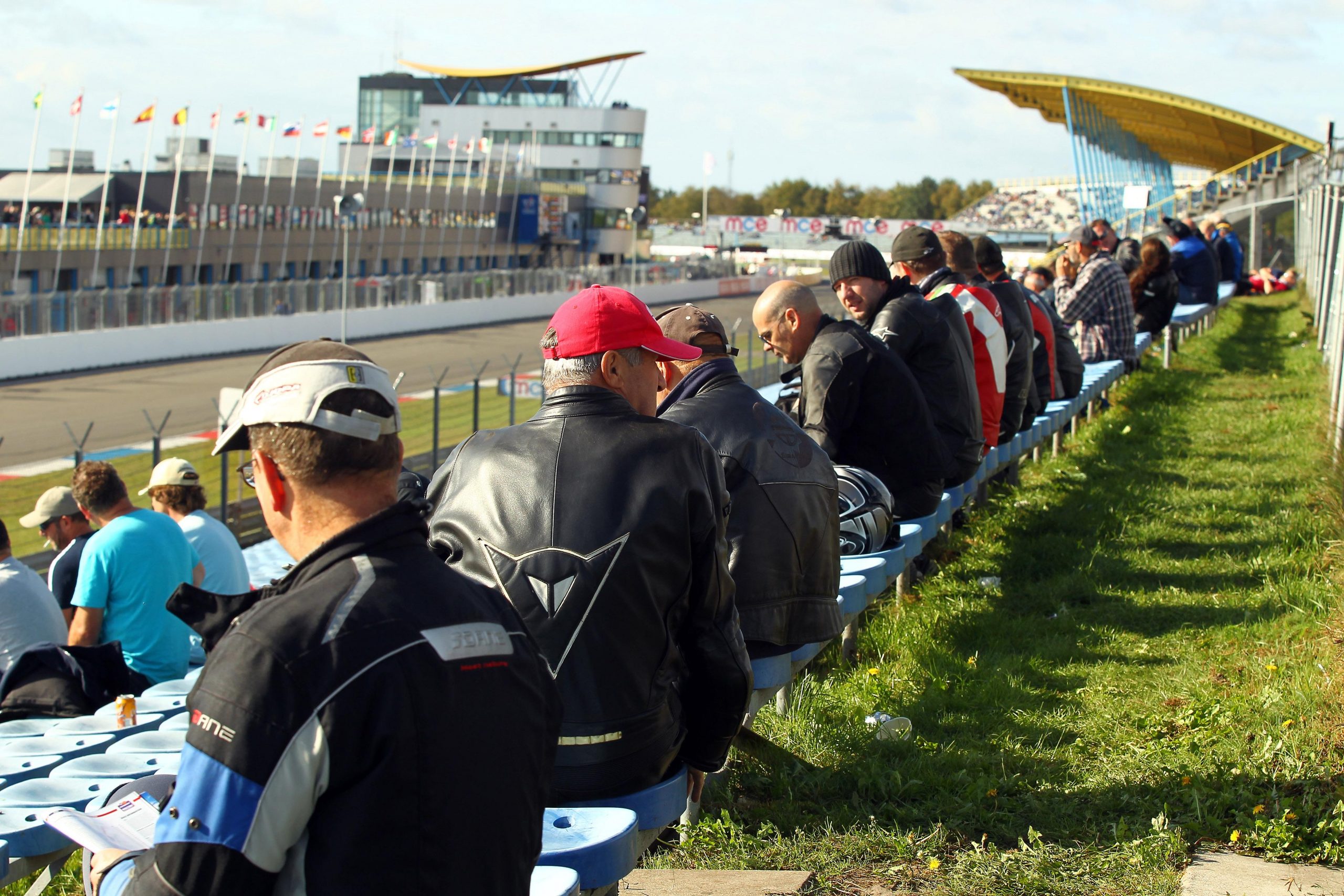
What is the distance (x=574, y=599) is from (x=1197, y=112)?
42341 mm

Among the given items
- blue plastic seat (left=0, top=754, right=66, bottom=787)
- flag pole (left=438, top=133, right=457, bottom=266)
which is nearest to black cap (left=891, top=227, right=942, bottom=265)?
blue plastic seat (left=0, top=754, right=66, bottom=787)

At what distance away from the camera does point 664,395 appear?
13.6 ft

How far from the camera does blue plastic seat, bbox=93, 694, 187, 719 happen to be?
413cm

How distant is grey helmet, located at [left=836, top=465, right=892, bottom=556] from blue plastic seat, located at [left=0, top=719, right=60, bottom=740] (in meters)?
2.77

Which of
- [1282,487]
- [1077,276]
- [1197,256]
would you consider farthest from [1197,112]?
[1282,487]

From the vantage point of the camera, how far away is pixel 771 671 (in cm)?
362

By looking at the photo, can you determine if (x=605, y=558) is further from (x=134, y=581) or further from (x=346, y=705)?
(x=134, y=581)

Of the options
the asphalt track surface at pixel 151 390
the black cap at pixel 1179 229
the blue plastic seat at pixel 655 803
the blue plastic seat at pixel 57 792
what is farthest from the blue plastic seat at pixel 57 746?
the asphalt track surface at pixel 151 390

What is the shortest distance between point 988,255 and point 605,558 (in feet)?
20.3

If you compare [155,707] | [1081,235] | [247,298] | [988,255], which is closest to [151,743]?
[155,707]

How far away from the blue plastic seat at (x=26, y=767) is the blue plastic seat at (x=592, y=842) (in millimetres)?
1677

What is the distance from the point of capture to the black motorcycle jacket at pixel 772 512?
3.58 meters

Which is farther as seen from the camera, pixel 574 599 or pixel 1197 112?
pixel 1197 112

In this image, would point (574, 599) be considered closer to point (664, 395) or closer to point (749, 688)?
point (749, 688)
